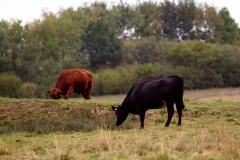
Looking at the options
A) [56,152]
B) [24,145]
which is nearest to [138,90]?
[24,145]

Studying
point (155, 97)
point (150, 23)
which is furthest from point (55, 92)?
point (150, 23)

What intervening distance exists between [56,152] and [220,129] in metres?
5.20

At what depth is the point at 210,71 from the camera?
203 ft

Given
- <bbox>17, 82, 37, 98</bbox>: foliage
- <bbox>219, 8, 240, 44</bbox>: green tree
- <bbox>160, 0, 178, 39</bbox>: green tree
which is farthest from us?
<bbox>160, 0, 178, 39</bbox>: green tree

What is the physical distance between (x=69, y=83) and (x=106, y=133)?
37.0 feet

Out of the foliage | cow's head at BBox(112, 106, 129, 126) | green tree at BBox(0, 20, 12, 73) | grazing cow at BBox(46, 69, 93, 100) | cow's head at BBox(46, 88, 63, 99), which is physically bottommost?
the foliage

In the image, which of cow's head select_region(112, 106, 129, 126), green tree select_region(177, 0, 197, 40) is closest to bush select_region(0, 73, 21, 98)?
cow's head select_region(112, 106, 129, 126)

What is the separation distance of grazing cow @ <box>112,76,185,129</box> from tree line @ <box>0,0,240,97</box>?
32.0 m

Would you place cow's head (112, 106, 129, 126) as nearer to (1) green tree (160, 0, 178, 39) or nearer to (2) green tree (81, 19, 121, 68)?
(2) green tree (81, 19, 121, 68)

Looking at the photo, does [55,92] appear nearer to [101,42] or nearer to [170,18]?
[101,42]

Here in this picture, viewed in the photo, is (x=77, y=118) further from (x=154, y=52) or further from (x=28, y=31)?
(x=154, y=52)

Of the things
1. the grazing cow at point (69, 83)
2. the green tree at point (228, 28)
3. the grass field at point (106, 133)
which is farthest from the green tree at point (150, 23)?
the grass field at point (106, 133)

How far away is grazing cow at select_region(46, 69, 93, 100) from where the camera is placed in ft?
75.8

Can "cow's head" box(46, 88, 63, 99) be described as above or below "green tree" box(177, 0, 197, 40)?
below
